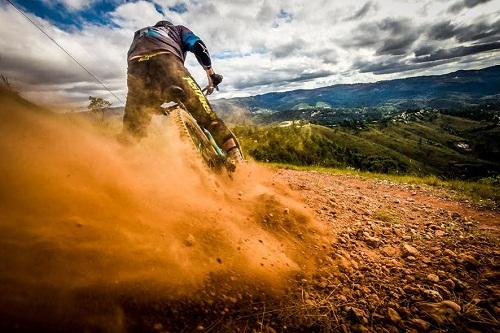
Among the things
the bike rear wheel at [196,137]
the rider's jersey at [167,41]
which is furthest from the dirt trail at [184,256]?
the rider's jersey at [167,41]

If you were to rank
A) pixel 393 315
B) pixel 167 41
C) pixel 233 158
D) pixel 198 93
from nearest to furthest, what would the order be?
pixel 393 315 < pixel 167 41 < pixel 198 93 < pixel 233 158

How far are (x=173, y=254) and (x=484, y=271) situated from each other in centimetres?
369

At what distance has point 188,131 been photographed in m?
5.03

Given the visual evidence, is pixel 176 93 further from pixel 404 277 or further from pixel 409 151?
pixel 409 151

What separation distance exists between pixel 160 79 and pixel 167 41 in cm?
82

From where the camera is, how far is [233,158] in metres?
5.82

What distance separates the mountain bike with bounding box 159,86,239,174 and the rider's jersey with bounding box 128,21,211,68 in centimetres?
81

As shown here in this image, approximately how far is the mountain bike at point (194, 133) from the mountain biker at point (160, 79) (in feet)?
0.37

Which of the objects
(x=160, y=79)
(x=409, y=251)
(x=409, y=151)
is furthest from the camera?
(x=409, y=151)

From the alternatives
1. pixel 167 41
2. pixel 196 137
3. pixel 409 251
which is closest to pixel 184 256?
pixel 196 137

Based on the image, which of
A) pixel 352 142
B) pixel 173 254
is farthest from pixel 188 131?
pixel 352 142

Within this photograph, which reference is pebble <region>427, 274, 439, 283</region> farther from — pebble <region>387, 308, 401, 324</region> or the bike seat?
the bike seat

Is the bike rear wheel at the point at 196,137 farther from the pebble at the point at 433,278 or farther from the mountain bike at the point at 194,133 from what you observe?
the pebble at the point at 433,278

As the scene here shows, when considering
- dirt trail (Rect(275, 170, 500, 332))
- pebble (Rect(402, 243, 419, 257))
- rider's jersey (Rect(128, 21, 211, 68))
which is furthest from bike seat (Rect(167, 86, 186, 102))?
pebble (Rect(402, 243, 419, 257))
